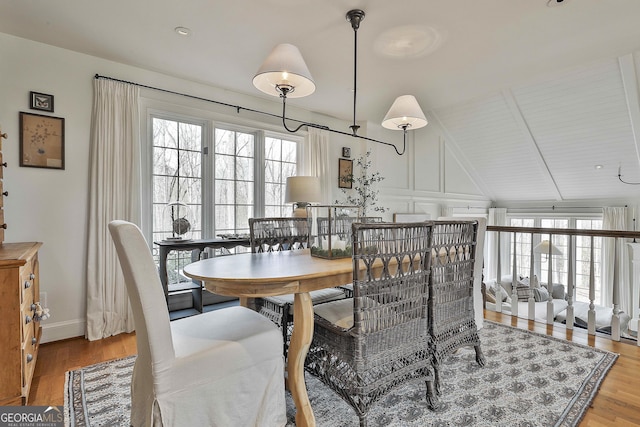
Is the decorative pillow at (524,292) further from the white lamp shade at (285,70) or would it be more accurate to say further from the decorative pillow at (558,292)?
the white lamp shade at (285,70)

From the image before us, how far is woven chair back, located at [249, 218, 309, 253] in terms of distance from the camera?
2426 millimetres

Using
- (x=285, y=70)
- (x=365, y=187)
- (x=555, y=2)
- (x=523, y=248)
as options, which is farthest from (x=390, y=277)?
(x=523, y=248)

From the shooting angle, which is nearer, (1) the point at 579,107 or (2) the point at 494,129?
(1) the point at 579,107

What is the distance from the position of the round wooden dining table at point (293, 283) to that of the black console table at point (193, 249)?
1.27m

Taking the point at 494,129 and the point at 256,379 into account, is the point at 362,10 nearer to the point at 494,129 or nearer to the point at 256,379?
the point at 256,379

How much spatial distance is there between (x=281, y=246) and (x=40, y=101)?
229 cm

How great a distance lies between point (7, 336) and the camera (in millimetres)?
1639

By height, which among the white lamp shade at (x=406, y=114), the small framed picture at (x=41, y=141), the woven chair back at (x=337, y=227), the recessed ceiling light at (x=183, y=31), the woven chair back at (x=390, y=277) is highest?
the recessed ceiling light at (x=183, y=31)

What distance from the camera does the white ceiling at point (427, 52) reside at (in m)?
2.28

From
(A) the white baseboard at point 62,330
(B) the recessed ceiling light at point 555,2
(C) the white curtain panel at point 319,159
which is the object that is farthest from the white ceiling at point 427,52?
(A) the white baseboard at point 62,330

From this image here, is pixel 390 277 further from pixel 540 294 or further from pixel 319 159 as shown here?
pixel 540 294

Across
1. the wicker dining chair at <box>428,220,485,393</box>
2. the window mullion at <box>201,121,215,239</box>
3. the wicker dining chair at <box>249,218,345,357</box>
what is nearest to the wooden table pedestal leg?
the wicker dining chair at <box>249,218,345,357</box>

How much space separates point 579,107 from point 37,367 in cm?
635

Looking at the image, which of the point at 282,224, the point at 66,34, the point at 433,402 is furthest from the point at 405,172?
the point at 66,34
